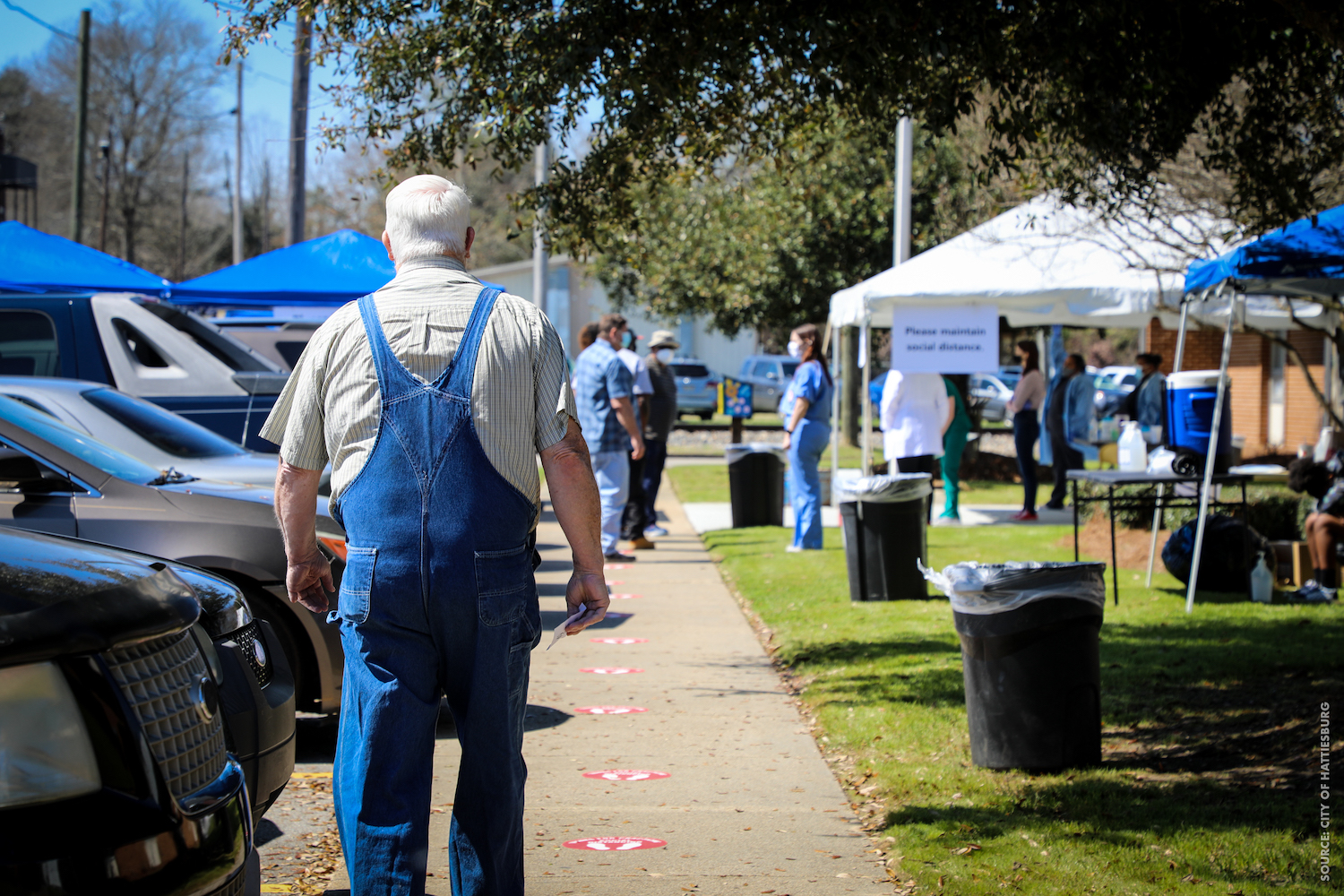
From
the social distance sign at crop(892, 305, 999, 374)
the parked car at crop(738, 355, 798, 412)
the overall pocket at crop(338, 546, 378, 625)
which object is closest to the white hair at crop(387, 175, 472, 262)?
the overall pocket at crop(338, 546, 378, 625)

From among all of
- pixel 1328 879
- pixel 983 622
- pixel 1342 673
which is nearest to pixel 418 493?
pixel 983 622

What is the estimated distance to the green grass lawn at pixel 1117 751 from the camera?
402 cm

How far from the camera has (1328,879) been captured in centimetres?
383

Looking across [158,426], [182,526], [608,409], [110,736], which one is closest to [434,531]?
[110,736]

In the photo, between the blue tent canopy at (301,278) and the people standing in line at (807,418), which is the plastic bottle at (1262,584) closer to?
the people standing in line at (807,418)

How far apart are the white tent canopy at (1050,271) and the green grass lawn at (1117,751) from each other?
4252mm

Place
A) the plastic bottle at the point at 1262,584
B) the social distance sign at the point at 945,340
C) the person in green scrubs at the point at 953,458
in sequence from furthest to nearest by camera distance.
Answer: the person in green scrubs at the point at 953,458 < the social distance sign at the point at 945,340 < the plastic bottle at the point at 1262,584

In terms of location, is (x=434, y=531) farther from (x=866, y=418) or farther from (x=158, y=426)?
(x=866, y=418)

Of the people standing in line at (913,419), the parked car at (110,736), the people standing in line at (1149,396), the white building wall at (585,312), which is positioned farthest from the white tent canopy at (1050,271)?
the white building wall at (585,312)

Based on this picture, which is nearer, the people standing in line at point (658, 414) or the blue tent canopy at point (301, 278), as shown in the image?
the blue tent canopy at point (301, 278)

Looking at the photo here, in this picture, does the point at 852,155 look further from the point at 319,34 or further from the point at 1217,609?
the point at 319,34

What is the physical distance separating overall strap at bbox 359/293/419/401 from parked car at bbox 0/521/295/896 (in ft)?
2.24

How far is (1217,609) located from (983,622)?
4281 mm

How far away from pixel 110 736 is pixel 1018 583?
344 centimetres
